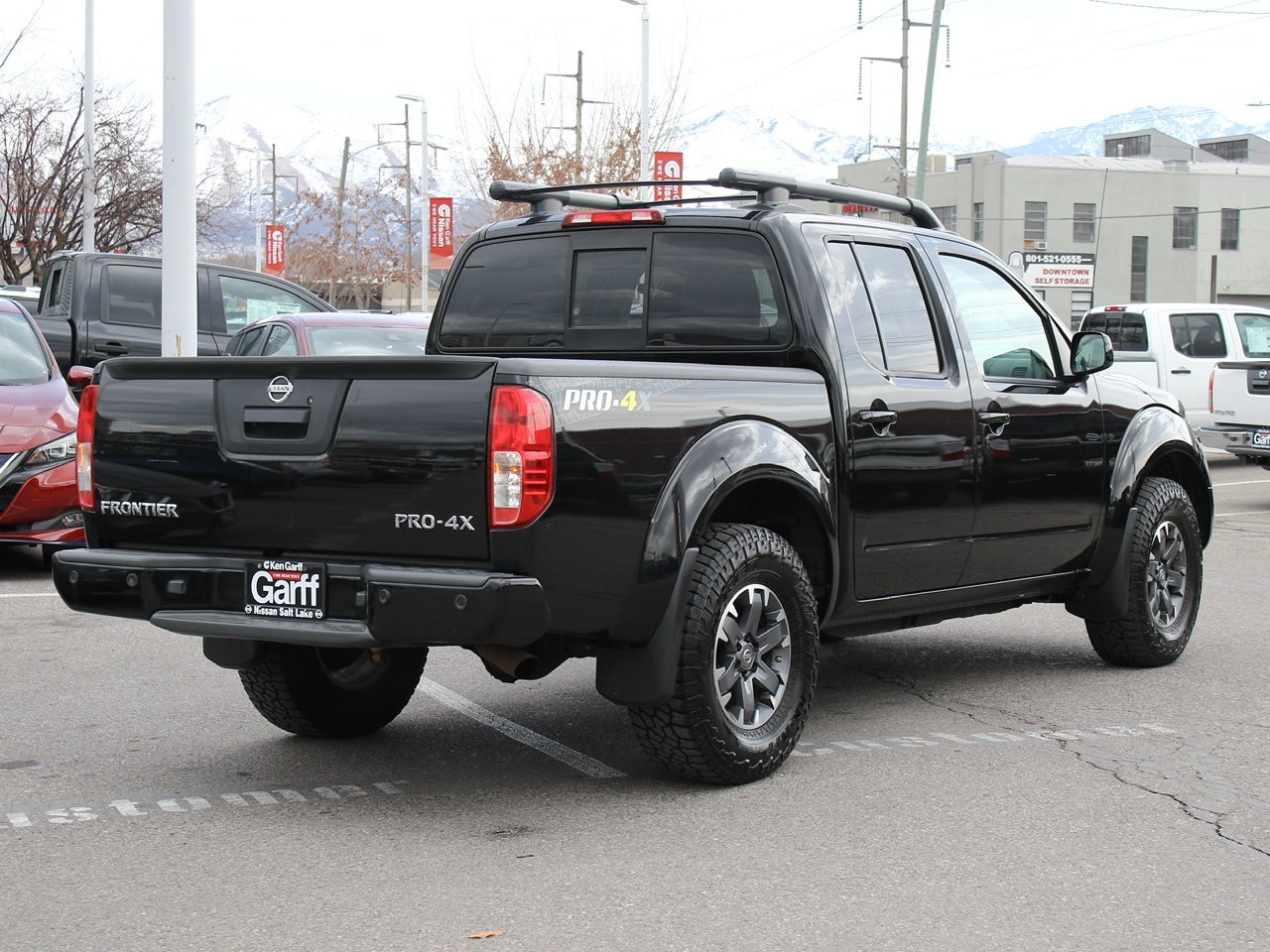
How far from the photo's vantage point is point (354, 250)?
73.7 metres

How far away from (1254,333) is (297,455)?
61.3 feet

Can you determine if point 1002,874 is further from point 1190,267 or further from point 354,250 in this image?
point 1190,267

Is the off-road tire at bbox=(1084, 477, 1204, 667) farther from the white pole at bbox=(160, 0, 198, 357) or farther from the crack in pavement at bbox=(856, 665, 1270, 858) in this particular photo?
the white pole at bbox=(160, 0, 198, 357)

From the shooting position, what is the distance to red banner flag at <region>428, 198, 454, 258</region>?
1559 inches

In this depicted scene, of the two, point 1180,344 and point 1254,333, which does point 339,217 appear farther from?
point 1254,333

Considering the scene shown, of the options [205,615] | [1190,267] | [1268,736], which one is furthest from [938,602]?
[1190,267]

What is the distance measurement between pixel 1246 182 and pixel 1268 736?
7632 cm

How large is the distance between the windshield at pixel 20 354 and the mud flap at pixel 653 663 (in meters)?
7.05

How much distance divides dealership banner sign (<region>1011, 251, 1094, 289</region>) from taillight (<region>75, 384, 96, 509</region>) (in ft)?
104

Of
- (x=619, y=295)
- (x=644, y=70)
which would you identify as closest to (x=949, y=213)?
(x=644, y=70)

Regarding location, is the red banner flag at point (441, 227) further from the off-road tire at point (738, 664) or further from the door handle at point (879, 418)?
the off-road tire at point (738, 664)

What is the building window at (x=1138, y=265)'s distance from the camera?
7538cm

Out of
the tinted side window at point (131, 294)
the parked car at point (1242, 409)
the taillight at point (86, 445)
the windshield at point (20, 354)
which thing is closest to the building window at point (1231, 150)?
the parked car at point (1242, 409)

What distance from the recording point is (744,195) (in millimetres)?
6676
